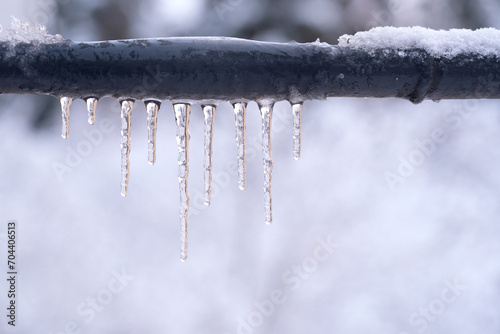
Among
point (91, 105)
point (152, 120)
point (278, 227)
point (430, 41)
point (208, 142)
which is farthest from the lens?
point (278, 227)

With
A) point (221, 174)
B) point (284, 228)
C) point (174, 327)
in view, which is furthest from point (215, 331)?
point (221, 174)

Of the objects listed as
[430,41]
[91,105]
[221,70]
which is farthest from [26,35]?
[430,41]

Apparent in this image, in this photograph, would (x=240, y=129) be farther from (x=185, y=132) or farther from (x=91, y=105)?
(x=91, y=105)

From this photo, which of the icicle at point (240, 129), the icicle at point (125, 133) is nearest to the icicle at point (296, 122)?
the icicle at point (240, 129)

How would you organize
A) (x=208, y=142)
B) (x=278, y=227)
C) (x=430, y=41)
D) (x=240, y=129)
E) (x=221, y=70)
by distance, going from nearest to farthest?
(x=221, y=70) < (x=430, y=41) < (x=240, y=129) < (x=208, y=142) < (x=278, y=227)

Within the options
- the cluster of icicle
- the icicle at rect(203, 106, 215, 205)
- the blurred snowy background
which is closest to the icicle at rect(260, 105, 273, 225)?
the cluster of icicle

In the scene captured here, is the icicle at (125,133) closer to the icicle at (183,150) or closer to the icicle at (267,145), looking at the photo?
the icicle at (183,150)

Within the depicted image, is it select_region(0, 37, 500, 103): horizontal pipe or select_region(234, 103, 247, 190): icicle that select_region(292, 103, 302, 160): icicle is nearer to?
select_region(234, 103, 247, 190): icicle
